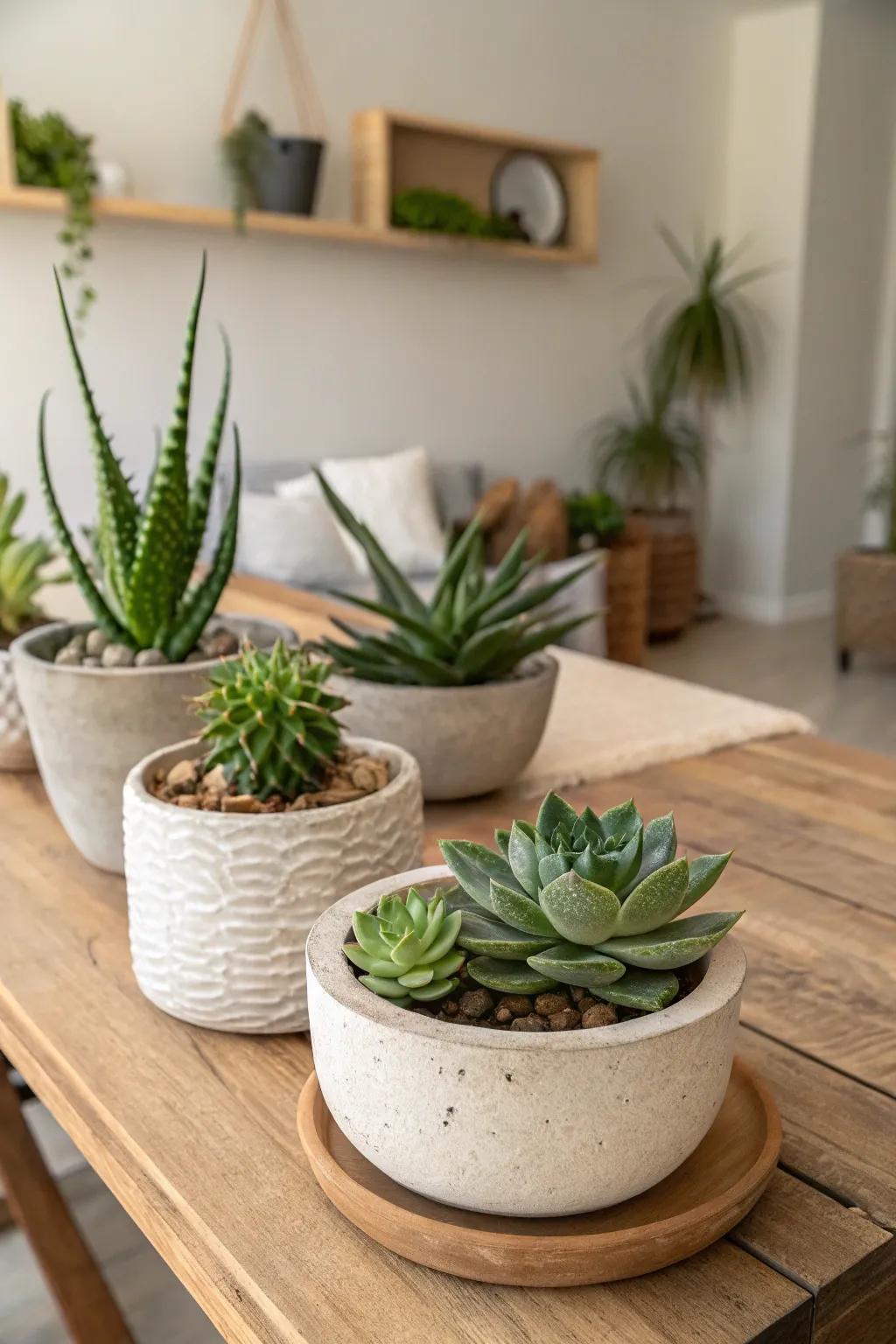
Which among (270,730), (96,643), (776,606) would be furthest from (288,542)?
(270,730)

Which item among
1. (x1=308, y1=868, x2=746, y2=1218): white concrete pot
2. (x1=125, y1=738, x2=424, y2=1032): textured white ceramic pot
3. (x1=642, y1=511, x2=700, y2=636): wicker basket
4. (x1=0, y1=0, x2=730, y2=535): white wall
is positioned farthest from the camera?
(x1=642, y1=511, x2=700, y2=636): wicker basket

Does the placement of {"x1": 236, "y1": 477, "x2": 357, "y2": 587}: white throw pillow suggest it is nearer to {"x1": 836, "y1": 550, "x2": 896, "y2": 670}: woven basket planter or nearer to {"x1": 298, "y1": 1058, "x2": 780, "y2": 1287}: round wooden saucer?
{"x1": 836, "y1": 550, "x2": 896, "y2": 670}: woven basket planter

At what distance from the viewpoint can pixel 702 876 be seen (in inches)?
20.1

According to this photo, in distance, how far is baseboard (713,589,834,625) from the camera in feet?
20.1

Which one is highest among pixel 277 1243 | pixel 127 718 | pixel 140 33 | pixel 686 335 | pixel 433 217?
pixel 140 33

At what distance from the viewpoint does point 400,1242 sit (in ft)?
1.62

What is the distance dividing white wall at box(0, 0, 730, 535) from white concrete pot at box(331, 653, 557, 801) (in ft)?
10.8

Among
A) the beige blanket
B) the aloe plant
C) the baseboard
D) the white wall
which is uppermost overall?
the white wall

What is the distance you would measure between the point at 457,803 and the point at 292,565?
295cm

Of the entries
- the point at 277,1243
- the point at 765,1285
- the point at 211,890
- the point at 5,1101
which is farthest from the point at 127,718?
the point at 5,1101

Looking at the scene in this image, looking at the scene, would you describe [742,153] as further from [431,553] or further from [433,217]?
[431,553]

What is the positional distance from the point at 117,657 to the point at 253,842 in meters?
0.31

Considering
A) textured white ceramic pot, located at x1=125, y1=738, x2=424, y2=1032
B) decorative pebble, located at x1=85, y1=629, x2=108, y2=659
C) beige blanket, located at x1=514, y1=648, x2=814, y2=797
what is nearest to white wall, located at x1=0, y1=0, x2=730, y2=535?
beige blanket, located at x1=514, y1=648, x2=814, y2=797

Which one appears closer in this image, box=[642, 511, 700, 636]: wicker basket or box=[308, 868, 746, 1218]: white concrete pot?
box=[308, 868, 746, 1218]: white concrete pot
